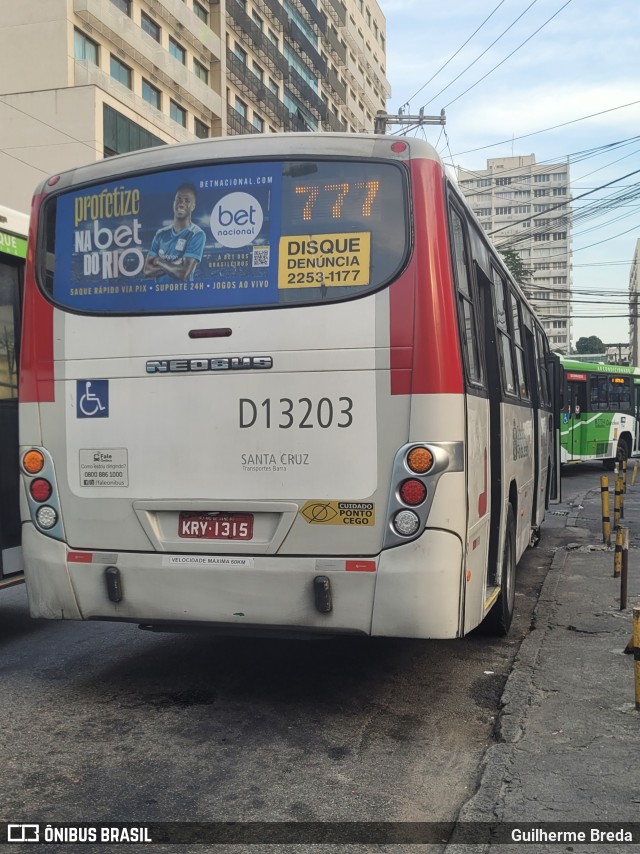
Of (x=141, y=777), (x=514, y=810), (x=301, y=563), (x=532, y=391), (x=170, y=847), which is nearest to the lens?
(x=170, y=847)

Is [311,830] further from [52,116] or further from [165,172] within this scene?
[52,116]

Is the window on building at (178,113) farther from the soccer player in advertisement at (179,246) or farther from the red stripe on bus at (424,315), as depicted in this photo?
the red stripe on bus at (424,315)

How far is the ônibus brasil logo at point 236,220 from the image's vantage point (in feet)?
16.3

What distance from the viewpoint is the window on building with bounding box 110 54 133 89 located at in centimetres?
3747

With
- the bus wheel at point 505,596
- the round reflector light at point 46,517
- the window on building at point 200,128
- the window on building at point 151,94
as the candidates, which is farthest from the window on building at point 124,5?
the round reflector light at point 46,517

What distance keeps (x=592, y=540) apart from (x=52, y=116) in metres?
28.6

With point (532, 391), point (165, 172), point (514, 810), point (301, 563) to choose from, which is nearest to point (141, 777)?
point (301, 563)

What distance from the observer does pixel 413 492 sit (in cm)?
466

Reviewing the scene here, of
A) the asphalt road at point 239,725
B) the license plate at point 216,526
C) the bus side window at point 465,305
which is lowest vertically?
the asphalt road at point 239,725

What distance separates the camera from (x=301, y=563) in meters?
4.78

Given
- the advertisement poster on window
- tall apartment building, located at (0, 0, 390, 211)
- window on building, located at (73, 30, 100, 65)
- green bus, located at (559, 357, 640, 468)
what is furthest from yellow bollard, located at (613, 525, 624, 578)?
window on building, located at (73, 30, 100, 65)

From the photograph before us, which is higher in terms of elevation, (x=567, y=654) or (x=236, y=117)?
(x=236, y=117)

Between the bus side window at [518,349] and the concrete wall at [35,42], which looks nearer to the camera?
the bus side window at [518,349]

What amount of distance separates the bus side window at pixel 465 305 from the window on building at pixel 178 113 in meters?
39.8
